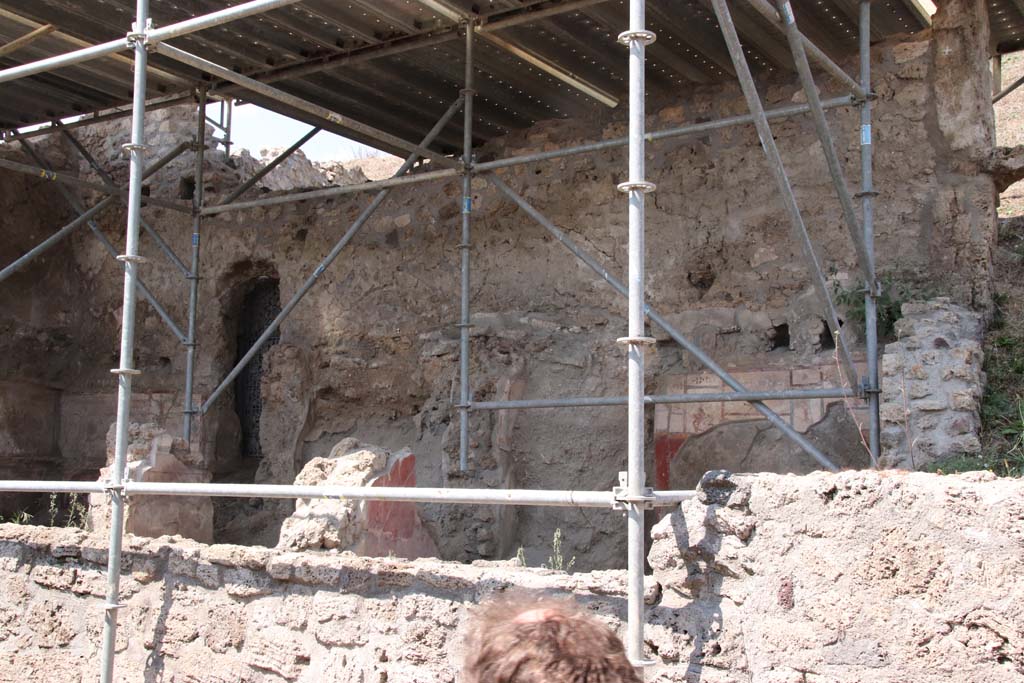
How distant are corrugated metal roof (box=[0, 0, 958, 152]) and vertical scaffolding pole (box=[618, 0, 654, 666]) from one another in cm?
236

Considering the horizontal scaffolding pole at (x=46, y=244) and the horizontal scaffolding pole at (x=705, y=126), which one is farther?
the horizontal scaffolding pole at (x=46, y=244)

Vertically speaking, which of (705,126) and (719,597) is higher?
(705,126)

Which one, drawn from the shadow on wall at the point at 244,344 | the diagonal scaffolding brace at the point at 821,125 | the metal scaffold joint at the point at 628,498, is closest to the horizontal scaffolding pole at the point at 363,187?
the shadow on wall at the point at 244,344

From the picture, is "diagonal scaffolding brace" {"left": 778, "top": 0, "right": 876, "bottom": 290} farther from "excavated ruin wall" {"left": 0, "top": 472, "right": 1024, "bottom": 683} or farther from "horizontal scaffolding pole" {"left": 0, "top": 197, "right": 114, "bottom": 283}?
"horizontal scaffolding pole" {"left": 0, "top": 197, "right": 114, "bottom": 283}

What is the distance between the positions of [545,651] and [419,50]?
575cm

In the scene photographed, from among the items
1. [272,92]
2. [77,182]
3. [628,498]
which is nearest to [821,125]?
[628,498]

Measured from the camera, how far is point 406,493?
4.16 m

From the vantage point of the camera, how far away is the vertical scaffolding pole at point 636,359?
11.5ft

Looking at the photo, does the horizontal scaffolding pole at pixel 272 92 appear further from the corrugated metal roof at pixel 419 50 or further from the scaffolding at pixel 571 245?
the corrugated metal roof at pixel 419 50

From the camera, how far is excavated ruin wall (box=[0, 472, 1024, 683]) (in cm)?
309

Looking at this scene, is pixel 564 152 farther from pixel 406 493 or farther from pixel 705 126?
pixel 406 493

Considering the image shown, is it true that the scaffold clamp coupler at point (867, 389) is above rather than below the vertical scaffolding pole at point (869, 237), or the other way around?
below

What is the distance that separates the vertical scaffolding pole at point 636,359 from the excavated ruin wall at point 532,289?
2.82m

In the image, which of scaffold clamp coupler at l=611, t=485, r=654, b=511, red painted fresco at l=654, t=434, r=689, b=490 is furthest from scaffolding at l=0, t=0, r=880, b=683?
red painted fresco at l=654, t=434, r=689, b=490
